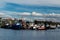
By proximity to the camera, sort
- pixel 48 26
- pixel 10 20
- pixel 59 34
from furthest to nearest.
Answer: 1. pixel 59 34
2. pixel 48 26
3. pixel 10 20

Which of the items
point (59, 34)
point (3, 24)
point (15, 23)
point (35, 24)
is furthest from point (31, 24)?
point (59, 34)

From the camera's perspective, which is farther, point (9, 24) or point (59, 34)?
point (59, 34)

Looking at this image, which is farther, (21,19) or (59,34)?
(59,34)

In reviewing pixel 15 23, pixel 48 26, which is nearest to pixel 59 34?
pixel 48 26

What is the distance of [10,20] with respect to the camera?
438cm

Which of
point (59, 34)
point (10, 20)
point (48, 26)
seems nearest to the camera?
point (10, 20)

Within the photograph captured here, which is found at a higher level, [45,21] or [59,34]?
[45,21]

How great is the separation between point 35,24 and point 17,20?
440 millimetres

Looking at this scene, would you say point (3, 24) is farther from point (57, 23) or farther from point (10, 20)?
point (57, 23)

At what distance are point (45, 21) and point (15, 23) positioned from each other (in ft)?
2.29

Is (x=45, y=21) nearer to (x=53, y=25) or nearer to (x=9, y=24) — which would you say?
(x=53, y=25)

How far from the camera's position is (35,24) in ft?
14.8

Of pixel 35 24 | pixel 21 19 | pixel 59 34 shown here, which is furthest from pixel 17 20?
pixel 59 34

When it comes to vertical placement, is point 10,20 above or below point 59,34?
above
